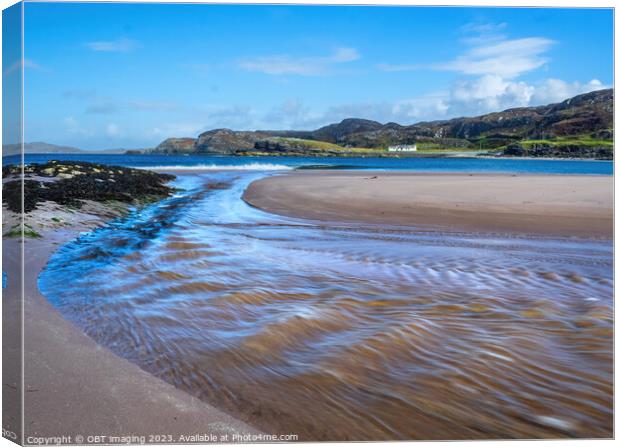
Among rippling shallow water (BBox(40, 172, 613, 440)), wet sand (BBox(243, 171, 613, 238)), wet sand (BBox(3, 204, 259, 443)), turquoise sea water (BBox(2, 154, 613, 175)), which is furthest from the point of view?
wet sand (BBox(243, 171, 613, 238))

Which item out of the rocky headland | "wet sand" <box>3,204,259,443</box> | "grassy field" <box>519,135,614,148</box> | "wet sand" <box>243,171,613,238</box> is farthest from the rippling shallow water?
"grassy field" <box>519,135,614,148</box>

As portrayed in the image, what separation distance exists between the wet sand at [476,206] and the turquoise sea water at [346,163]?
1.22ft

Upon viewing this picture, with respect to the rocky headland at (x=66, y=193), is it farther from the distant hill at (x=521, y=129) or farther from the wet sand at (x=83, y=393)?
the distant hill at (x=521, y=129)

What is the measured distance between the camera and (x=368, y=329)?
322 cm

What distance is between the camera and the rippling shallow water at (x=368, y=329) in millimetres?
2361

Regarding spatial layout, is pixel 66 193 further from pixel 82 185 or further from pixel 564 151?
pixel 564 151

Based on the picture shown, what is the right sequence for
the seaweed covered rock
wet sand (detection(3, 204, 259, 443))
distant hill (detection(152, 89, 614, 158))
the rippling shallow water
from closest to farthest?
wet sand (detection(3, 204, 259, 443))
the rippling shallow water
distant hill (detection(152, 89, 614, 158))
the seaweed covered rock

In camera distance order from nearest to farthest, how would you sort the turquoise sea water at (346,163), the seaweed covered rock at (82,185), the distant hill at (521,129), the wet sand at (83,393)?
the wet sand at (83,393) → the distant hill at (521,129) → the turquoise sea water at (346,163) → the seaweed covered rock at (82,185)

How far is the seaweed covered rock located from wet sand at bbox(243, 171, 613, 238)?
3028mm

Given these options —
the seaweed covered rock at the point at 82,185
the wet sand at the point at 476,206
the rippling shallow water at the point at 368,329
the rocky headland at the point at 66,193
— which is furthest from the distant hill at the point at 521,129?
the seaweed covered rock at the point at 82,185

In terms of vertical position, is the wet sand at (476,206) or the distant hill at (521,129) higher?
the distant hill at (521,129)

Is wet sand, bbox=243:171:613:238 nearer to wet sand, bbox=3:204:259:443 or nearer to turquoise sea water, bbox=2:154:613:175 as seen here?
turquoise sea water, bbox=2:154:613:175

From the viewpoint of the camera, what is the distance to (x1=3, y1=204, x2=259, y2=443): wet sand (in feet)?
7.32

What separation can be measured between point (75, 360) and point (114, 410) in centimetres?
64
